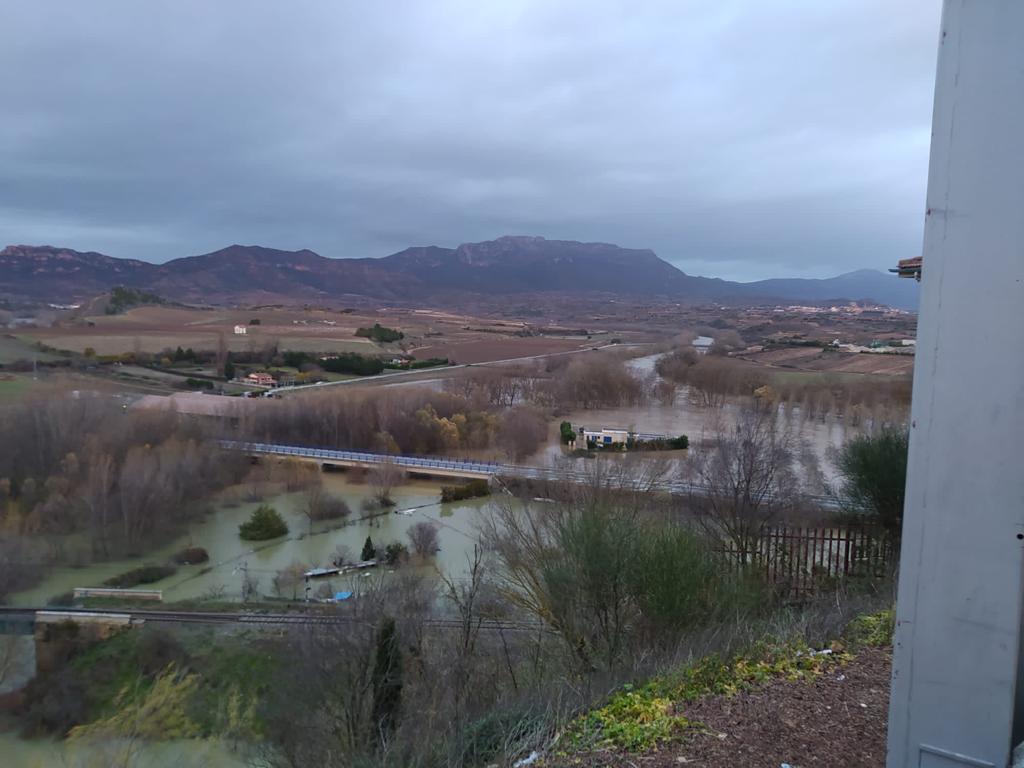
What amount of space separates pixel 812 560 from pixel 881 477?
1.39 metres

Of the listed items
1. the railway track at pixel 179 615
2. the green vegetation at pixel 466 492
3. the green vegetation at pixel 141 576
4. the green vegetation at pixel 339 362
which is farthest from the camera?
the green vegetation at pixel 339 362

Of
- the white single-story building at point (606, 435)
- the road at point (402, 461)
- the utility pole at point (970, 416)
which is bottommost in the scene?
the road at point (402, 461)

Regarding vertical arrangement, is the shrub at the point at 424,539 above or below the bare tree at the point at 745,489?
below

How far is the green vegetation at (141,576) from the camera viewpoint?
1280cm

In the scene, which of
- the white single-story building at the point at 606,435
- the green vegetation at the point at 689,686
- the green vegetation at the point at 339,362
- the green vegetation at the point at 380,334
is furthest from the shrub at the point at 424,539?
the green vegetation at the point at 380,334

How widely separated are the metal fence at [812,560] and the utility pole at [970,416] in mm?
5401

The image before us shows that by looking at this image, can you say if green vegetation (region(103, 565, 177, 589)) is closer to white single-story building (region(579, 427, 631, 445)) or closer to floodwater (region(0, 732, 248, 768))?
floodwater (region(0, 732, 248, 768))

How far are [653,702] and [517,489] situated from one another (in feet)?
39.3

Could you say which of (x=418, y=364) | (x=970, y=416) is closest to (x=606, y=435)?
(x=418, y=364)

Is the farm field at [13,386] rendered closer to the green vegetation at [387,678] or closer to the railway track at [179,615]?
the railway track at [179,615]

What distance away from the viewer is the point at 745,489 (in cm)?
930

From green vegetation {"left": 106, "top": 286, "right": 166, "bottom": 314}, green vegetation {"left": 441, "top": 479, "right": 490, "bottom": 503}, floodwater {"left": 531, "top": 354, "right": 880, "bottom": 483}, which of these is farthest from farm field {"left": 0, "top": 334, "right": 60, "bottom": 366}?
floodwater {"left": 531, "top": 354, "right": 880, "bottom": 483}

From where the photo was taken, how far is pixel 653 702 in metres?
2.97

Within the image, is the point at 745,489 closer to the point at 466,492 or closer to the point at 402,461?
the point at 466,492
